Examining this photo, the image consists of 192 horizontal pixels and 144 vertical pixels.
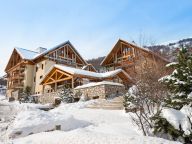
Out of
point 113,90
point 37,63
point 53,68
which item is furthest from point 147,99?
point 37,63

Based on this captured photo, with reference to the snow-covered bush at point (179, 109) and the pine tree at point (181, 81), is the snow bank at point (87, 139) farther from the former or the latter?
the pine tree at point (181, 81)

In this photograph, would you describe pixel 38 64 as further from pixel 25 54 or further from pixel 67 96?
pixel 67 96

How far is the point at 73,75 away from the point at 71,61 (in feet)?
50.2

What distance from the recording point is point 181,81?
688 centimetres

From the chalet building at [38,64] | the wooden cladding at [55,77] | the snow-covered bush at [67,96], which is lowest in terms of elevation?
the snow-covered bush at [67,96]

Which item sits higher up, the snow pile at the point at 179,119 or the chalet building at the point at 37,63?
the chalet building at the point at 37,63

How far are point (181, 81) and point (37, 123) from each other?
5.27m

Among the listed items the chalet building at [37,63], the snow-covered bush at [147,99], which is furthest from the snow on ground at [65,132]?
the chalet building at [37,63]

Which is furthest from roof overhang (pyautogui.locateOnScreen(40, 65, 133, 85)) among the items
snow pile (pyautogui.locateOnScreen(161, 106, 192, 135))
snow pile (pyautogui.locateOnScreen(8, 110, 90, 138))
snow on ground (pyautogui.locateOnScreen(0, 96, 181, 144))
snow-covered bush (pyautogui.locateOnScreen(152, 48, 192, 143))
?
snow pile (pyautogui.locateOnScreen(161, 106, 192, 135))

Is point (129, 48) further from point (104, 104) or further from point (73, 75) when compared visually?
point (104, 104)

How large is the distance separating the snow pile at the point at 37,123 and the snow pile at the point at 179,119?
3.95 m

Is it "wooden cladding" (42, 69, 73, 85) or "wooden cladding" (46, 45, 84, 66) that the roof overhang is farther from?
"wooden cladding" (46, 45, 84, 66)

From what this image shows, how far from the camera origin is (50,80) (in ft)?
91.9

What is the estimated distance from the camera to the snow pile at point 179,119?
597 centimetres
